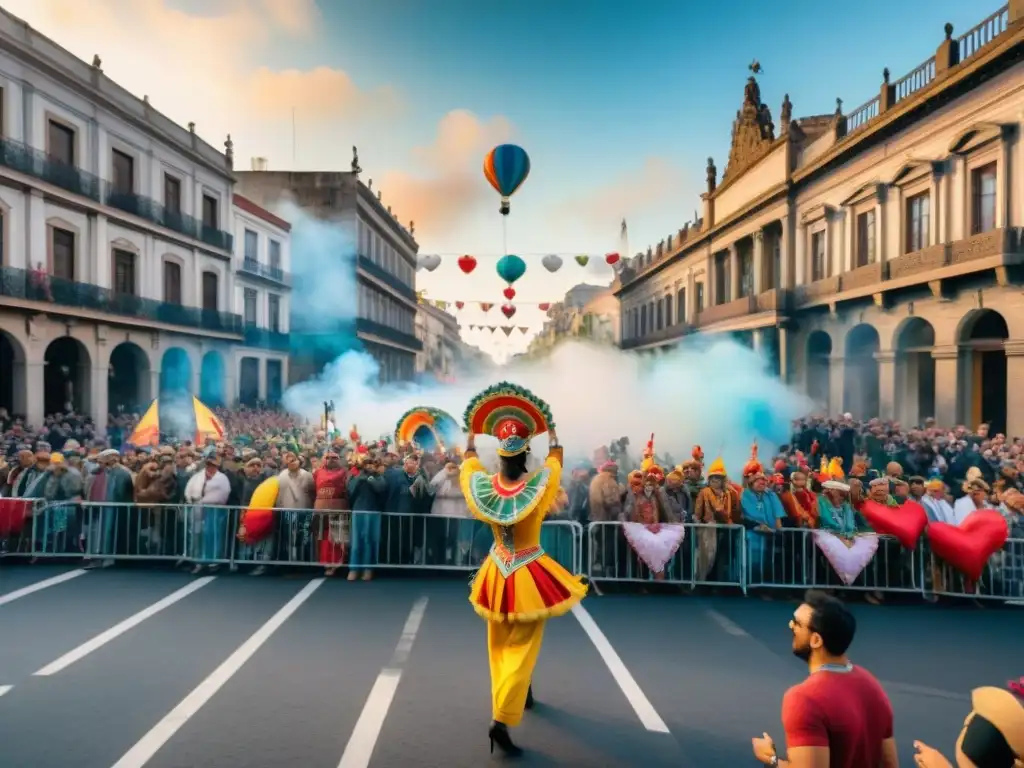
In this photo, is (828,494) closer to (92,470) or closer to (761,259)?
(92,470)

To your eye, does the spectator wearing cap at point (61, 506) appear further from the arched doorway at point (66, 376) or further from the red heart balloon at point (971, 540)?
the arched doorway at point (66, 376)

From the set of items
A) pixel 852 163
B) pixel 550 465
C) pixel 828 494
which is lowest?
pixel 828 494

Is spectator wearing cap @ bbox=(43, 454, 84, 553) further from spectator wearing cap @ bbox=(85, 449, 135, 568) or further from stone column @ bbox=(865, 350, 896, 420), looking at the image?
stone column @ bbox=(865, 350, 896, 420)

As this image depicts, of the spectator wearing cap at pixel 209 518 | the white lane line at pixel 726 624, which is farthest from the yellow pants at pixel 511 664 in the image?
the spectator wearing cap at pixel 209 518

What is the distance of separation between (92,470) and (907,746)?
30.9ft

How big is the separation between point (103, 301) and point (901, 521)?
23.0m

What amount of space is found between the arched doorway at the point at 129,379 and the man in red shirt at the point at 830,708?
2745 cm

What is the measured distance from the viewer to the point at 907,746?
4.78 meters

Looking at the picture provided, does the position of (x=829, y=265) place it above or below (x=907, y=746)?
above

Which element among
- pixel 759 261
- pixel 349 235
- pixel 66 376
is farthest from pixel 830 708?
pixel 349 235

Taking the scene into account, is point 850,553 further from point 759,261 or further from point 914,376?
point 759,261

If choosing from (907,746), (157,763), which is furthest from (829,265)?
(157,763)

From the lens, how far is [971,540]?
804 cm

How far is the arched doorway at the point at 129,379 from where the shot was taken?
87.7 ft
